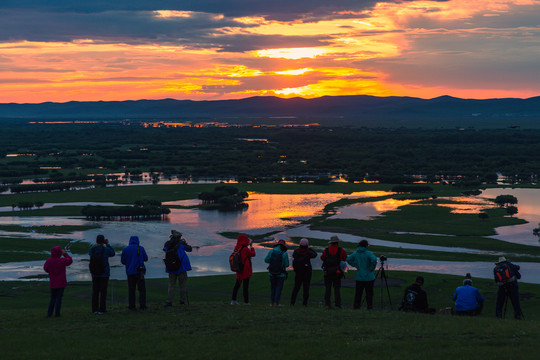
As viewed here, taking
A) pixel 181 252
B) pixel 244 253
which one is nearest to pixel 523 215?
pixel 244 253

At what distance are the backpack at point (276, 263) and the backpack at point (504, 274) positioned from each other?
580 centimetres

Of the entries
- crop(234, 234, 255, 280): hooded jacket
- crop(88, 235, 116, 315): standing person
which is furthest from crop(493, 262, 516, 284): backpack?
crop(88, 235, 116, 315): standing person

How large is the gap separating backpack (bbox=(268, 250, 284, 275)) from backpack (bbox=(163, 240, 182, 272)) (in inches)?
101

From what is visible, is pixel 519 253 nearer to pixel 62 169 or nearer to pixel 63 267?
pixel 63 267

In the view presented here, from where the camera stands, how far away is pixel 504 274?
17.5 meters

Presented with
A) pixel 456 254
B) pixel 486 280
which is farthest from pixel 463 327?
pixel 456 254

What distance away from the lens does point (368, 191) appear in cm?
8556

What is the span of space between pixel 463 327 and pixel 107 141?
188 metres

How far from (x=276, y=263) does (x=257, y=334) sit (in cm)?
423

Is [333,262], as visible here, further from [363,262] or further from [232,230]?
[232,230]

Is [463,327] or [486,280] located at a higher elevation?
[463,327]

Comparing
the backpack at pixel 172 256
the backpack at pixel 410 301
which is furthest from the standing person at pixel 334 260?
the backpack at pixel 172 256

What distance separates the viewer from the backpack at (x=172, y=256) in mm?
17344

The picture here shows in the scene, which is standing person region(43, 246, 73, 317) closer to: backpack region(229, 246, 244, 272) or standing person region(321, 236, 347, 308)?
backpack region(229, 246, 244, 272)
